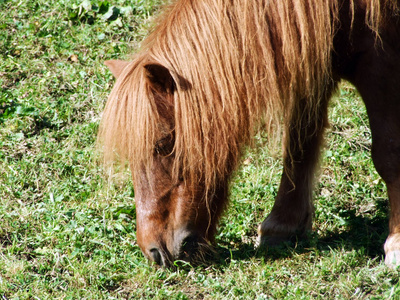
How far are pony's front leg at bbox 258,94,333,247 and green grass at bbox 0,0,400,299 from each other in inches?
7.1

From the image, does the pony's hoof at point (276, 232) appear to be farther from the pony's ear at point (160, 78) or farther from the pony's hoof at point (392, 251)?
the pony's ear at point (160, 78)

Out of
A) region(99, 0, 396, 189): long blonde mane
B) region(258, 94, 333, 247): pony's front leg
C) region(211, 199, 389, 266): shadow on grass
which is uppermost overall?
region(99, 0, 396, 189): long blonde mane

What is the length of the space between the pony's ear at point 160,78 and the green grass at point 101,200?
0.70m

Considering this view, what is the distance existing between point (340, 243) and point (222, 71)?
1505 millimetres

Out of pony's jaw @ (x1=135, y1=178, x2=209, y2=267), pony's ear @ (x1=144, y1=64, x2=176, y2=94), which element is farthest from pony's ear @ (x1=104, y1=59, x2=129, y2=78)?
pony's jaw @ (x1=135, y1=178, x2=209, y2=267)

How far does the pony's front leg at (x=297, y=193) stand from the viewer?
3.98 m

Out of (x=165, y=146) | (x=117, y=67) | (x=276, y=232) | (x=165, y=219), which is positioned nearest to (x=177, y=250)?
(x=165, y=219)

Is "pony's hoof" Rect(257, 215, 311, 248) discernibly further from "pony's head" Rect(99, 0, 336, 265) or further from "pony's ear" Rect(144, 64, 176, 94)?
"pony's ear" Rect(144, 64, 176, 94)

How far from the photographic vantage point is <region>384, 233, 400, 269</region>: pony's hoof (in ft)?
11.1

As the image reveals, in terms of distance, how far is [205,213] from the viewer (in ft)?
11.2

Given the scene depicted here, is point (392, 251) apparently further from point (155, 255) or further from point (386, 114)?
point (155, 255)

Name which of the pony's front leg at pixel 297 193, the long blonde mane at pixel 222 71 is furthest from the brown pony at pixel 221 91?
the pony's front leg at pixel 297 193

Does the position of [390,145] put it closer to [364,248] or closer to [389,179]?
[389,179]

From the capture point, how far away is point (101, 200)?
14.7 ft
